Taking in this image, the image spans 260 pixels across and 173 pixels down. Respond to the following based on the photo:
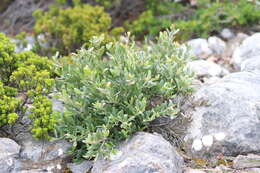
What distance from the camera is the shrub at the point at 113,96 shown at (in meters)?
2.94

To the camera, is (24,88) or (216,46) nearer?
(24,88)

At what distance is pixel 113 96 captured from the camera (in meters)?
2.99

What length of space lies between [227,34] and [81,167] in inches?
156

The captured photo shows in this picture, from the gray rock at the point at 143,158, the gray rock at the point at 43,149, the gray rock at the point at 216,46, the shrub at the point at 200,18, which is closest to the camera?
the gray rock at the point at 143,158

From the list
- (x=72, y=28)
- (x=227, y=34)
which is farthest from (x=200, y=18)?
(x=72, y=28)

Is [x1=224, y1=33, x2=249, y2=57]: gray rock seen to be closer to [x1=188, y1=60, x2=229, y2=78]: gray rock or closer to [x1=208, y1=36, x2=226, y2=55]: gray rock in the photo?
[x1=208, y1=36, x2=226, y2=55]: gray rock

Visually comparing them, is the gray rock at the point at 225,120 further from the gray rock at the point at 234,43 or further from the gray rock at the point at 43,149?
the gray rock at the point at 234,43

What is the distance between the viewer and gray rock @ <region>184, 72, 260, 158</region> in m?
3.20

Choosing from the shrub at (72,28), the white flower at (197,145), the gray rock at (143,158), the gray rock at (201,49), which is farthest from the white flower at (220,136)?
the shrub at (72,28)

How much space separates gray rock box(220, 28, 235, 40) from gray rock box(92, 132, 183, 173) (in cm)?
352

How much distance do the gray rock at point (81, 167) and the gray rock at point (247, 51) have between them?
2.82 meters

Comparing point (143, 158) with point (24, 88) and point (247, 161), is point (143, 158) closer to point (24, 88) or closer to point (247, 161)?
point (247, 161)

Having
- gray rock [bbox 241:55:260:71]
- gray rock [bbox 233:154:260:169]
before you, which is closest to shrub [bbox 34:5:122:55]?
gray rock [bbox 241:55:260:71]

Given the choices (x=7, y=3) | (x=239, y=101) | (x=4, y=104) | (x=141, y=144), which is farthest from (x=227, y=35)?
(x=7, y=3)
